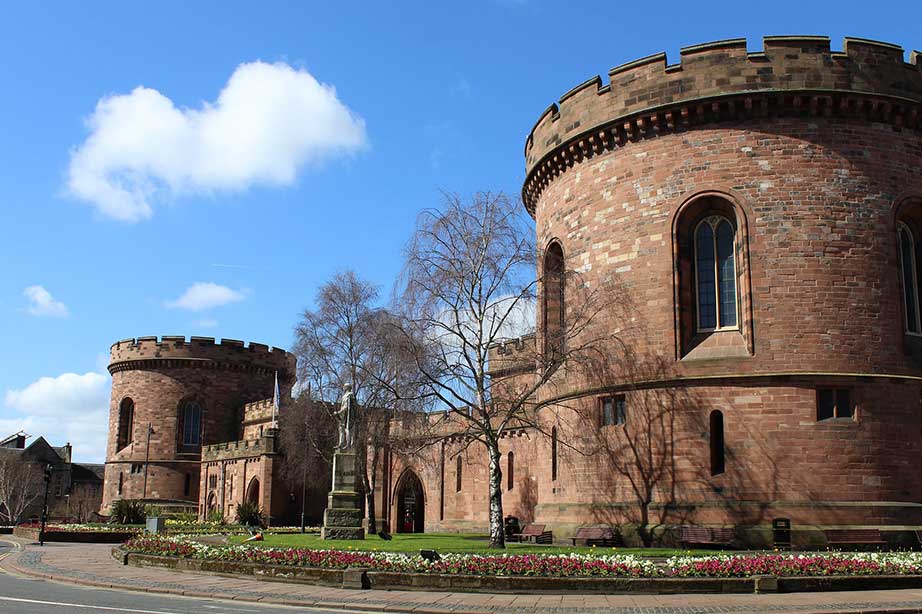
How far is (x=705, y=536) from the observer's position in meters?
21.8

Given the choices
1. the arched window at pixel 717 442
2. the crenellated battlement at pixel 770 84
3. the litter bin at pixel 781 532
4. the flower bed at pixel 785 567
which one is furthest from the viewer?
the crenellated battlement at pixel 770 84

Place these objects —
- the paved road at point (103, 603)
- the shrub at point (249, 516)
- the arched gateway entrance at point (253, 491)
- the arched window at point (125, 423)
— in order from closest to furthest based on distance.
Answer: the paved road at point (103, 603) < the shrub at point (249, 516) < the arched gateway entrance at point (253, 491) < the arched window at point (125, 423)

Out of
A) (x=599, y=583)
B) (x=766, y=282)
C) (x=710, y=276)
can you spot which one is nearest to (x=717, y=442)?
(x=766, y=282)

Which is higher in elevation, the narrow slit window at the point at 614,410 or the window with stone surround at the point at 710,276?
the window with stone surround at the point at 710,276

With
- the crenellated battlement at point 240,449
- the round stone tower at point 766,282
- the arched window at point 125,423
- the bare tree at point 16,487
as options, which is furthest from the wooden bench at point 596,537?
the bare tree at point 16,487

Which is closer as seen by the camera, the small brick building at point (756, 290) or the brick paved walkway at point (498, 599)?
the brick paved walkway at point (498, 599)

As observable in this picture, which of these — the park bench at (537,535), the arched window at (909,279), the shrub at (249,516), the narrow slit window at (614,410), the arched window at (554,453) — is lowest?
the shrub at (249,516)

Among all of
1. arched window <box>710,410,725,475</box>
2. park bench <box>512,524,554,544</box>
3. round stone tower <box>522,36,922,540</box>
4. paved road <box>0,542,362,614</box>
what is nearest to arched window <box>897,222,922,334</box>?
round stone tower <box>522,36,922,540</box>

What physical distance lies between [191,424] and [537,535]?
4121 cm

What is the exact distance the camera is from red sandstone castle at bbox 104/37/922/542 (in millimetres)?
21906

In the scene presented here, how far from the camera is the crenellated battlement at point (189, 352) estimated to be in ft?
200

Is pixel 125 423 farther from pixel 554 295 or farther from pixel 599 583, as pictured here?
pixel 599 583

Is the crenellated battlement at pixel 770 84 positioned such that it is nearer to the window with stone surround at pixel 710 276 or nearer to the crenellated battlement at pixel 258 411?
the window with stone surround at pixel 710 276

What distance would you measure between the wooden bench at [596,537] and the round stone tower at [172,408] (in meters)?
41.7
